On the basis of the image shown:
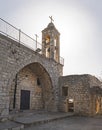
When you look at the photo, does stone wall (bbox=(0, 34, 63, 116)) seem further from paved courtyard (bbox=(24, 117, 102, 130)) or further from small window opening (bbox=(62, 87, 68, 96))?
small window opening (bbox=(62, 87, 68, 96))

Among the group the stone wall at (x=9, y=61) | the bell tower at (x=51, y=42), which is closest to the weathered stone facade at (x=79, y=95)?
the bell tower at (x=51, y=42)

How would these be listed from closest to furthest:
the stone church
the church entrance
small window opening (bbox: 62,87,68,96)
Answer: the stone church → the church entrance → small window opening (bbox: 62,87,68,96)

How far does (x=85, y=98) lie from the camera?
11.7 meters

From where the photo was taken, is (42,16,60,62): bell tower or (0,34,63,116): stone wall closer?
(0,34,63,116): stone wall

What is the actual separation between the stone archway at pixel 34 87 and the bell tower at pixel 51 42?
5.96 feet

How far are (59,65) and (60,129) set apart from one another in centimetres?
735

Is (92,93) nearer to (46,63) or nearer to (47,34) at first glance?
(46,63)

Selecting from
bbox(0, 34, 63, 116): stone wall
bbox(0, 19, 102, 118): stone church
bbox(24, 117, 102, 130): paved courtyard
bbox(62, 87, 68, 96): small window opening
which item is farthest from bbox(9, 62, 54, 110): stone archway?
bbox(24, 117, 102, 130): paved courtyard

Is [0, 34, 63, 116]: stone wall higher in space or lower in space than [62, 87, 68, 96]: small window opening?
higher

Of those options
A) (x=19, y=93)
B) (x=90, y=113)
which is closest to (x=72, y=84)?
(x=90, y=113)

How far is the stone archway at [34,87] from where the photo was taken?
1031 cm

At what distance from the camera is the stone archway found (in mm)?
10305

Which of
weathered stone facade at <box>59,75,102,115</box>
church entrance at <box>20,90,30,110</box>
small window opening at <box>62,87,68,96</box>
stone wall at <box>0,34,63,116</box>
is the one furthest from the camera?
small window opening at <box>62,87,68,96</box>

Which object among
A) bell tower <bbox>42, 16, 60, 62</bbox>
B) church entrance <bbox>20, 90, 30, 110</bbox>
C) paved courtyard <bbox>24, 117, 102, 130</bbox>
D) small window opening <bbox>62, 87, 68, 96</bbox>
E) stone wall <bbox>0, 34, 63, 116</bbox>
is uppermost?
bell tower <bbox>42, 16, 60, 62</bbox>
